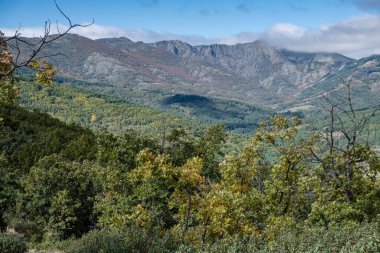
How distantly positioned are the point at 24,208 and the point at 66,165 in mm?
5793

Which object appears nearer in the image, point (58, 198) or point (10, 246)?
point (10, 246)

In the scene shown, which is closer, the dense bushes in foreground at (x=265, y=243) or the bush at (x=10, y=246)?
the dense bushes in foreground at (x=265, y=243)

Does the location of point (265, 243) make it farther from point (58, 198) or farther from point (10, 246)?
point (58, 198)

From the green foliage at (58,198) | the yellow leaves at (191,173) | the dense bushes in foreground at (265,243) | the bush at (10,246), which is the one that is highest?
the yellow leaves at (191,173)

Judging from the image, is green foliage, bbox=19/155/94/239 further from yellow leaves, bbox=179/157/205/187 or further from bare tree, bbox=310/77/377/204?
bare tree, bbox=310/77/377/204

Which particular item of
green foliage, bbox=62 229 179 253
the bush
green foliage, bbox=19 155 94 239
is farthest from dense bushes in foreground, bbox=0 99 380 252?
green foliage, bbox=19 155 94 239

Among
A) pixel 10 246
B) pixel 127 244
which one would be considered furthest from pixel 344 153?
pixel 10 246

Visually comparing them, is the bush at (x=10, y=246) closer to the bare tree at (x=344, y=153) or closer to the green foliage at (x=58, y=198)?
the bare tree at (x=344, y=153)

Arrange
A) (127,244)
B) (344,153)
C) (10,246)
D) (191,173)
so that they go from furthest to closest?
(344,153) < (191,173) < (10,246) < (127,244)

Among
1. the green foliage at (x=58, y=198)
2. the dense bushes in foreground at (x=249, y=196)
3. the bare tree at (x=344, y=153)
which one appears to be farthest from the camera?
the green foliage at (x=58, y=198)

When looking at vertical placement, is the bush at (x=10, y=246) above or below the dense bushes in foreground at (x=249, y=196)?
below

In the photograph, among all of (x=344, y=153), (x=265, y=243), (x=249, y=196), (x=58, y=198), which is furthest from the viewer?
(x=58, y=198)

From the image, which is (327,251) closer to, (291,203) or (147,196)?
(291,203)

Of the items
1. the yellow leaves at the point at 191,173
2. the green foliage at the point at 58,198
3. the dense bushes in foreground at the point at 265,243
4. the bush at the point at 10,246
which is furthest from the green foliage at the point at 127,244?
the green foliage at the point at 58,198
